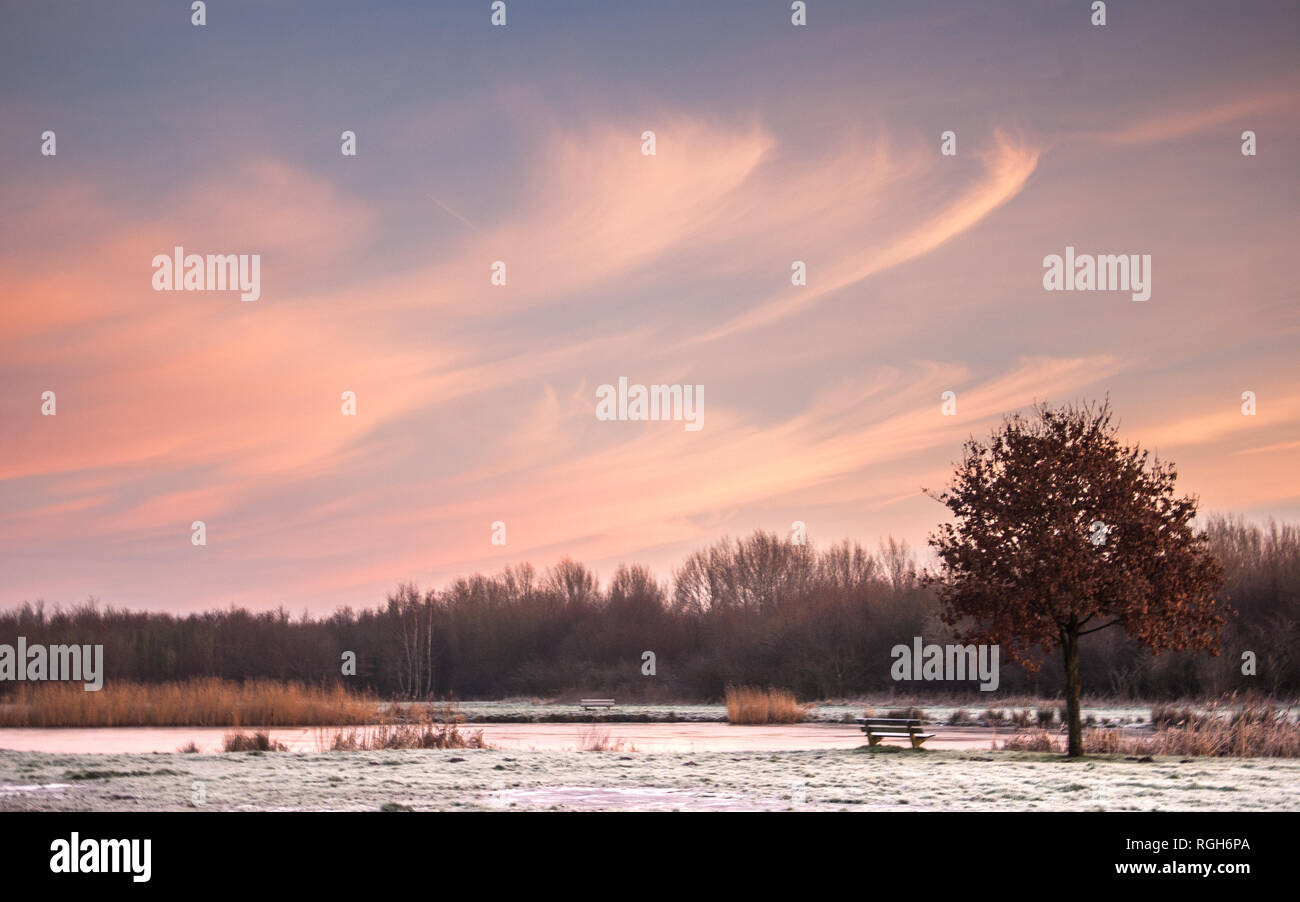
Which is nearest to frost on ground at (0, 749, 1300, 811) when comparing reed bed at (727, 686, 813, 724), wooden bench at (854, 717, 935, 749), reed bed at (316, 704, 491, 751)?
wooden bench at (854, 717, 935, 749)

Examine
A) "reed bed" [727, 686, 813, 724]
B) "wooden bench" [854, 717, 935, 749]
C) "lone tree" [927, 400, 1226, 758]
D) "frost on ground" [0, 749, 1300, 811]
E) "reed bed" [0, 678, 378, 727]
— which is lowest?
"reed bed" [727, 686, 813, 724]

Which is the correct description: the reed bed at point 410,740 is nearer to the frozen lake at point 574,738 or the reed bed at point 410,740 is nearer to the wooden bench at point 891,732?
the frozen lake at point 574,738

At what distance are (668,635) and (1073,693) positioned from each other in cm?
4833

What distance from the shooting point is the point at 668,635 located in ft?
228

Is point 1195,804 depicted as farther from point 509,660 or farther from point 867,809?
point 509,660

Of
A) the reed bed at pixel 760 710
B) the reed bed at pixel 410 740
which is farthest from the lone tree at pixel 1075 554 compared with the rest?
the reed bed at pixel 760 710

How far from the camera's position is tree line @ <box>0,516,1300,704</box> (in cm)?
5038

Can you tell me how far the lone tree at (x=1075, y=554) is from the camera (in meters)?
21.4

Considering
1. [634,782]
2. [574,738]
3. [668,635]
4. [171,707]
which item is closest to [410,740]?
[634,782]

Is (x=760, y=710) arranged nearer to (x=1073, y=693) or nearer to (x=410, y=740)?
(x=410, y=740)

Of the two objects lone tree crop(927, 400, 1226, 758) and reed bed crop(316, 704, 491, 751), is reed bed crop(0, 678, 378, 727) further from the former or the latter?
lone tree crop(927, 400, 1226, 758)

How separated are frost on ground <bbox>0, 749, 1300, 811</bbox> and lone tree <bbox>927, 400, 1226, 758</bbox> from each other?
2.29m
